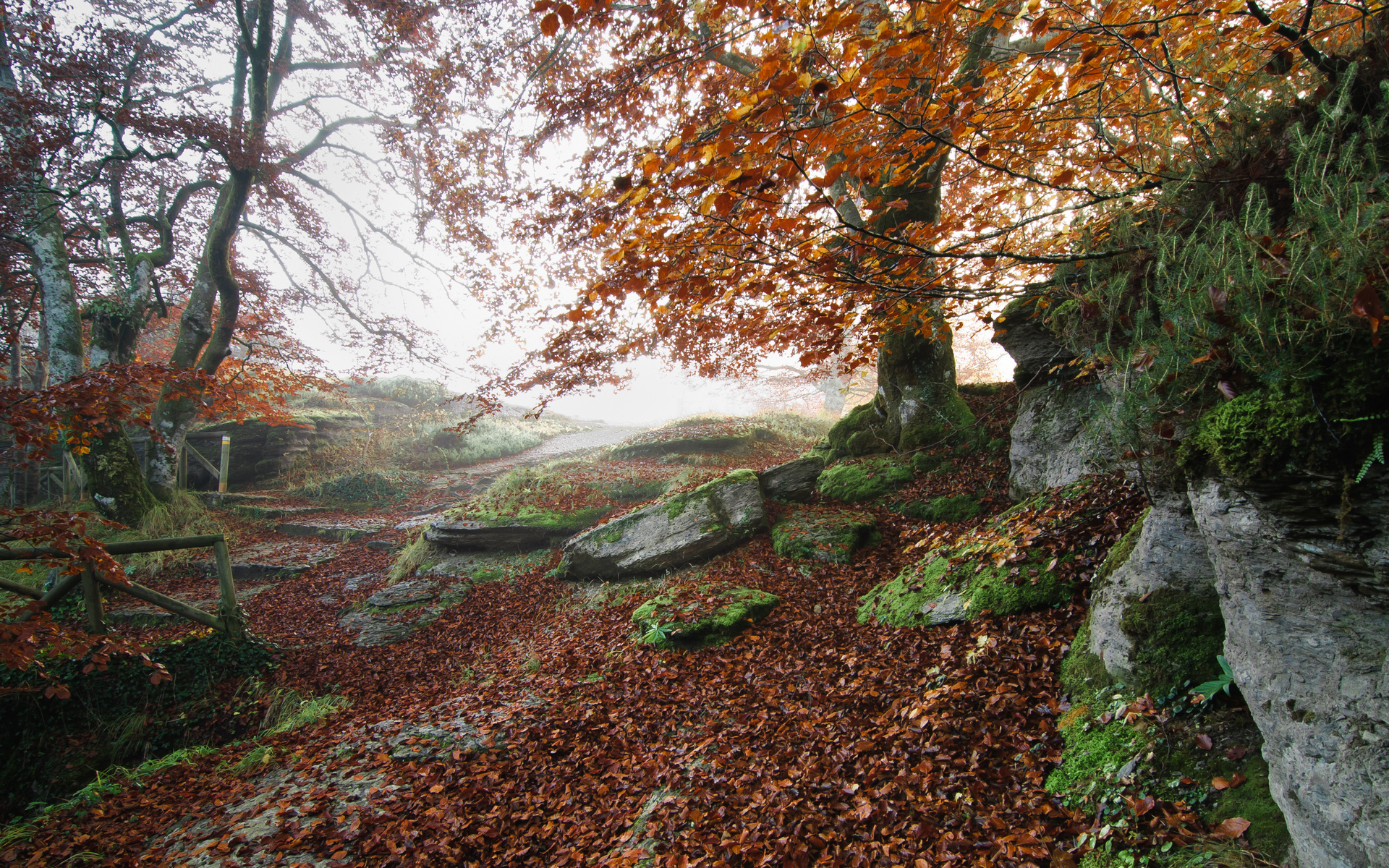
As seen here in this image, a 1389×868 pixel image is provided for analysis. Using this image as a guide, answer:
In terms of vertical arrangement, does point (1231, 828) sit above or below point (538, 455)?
below

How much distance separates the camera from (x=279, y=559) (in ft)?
31.0

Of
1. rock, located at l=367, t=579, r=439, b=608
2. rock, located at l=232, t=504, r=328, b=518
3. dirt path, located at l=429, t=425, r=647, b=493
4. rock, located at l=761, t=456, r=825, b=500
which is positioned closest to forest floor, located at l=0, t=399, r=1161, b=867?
rock, located at l=367, t=579, r=439, b=608

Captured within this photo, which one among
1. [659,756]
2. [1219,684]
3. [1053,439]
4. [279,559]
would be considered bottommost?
[659,756]

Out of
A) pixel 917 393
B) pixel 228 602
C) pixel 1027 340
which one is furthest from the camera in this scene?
pixel 917 393

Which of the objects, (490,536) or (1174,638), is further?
(490,536)

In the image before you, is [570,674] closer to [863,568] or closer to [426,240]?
[863,568]

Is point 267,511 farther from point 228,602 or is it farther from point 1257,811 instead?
point 1257,811

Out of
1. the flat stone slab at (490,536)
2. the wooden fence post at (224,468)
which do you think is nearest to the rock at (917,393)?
the flat stone slab at (490,536)

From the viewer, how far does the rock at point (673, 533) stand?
7066 millimetres

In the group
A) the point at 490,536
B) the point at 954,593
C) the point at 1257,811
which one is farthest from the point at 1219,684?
the point at 490,536

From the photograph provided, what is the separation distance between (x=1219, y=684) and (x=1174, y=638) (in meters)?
0.28

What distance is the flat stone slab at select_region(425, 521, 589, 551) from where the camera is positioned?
9297mm

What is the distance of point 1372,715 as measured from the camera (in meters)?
1.64

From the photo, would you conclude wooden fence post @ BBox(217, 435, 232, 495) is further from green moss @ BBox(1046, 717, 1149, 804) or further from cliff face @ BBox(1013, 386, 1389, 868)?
cliff face @ BBox(1013, 386, 1389, 868)
